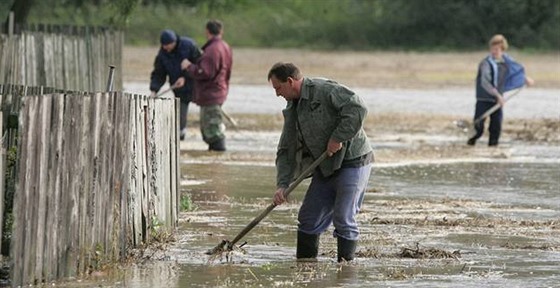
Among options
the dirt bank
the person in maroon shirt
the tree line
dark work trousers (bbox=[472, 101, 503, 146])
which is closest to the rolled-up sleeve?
dark work trousers (bbox=[472, 101, 503, 146])

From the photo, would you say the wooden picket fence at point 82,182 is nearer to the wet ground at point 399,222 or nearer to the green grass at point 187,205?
the wet ground at point 399,222

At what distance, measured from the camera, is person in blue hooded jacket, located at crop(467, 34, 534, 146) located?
2300 centimetres

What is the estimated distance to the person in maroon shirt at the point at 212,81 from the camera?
21.0m

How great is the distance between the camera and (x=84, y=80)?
24484mm

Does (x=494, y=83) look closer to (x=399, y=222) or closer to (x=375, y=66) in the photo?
(x=399, y=222)

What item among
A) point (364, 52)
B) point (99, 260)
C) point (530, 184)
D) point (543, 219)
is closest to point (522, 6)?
point (364, 52)

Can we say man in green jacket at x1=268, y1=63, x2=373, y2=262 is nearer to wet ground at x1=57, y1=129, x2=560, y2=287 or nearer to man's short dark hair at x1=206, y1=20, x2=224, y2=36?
wet ground at x1=57, y1=129, x2=560, y2=287

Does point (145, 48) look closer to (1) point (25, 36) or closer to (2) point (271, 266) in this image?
(1) point (25, 36)

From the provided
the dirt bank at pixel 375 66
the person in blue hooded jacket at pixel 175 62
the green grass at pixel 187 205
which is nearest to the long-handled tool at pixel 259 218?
the green grass at pixel 187 205

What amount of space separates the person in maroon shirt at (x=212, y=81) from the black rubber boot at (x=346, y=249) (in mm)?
9411

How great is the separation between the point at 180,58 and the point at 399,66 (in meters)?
25.0

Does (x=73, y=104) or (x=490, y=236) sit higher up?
(x=73, y=104)

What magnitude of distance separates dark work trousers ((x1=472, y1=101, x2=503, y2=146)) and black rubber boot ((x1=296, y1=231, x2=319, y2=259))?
1146cm

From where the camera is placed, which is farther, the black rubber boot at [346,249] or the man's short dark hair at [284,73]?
the black rubber boot at [346,249]
